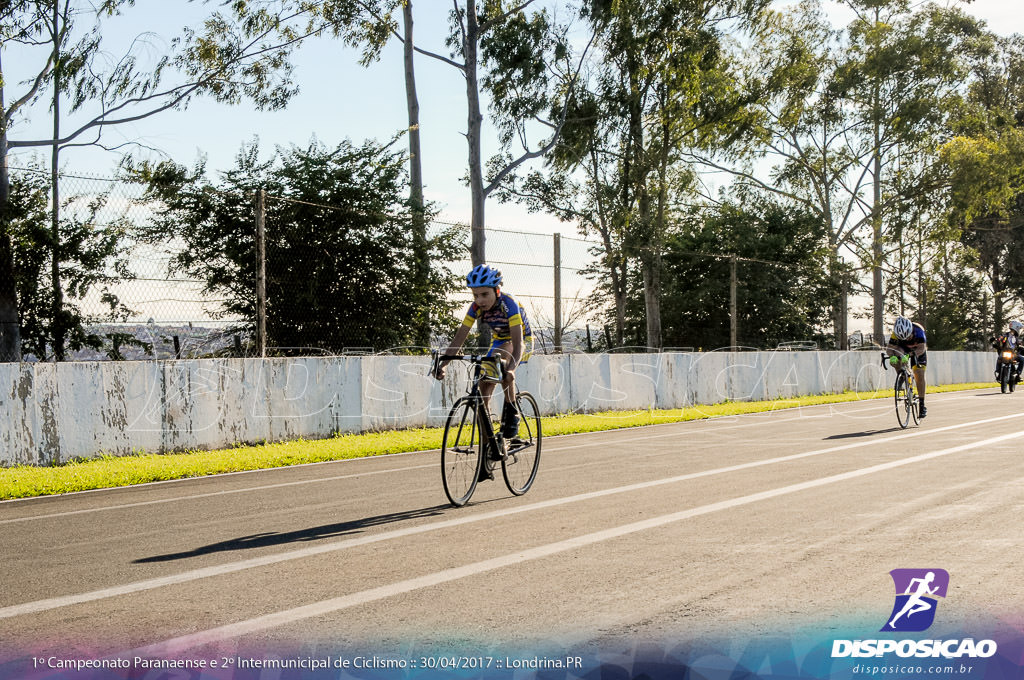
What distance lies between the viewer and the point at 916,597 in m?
4.62

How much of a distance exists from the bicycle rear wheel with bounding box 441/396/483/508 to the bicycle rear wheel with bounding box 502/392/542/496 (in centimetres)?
32

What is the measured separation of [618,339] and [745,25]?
45.4 ft

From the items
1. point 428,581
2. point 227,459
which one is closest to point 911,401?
point 227,459

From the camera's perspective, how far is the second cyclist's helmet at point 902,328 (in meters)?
15.2

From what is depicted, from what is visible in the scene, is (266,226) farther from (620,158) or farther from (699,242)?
(699,242)

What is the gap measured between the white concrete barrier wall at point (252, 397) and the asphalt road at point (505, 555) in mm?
1924

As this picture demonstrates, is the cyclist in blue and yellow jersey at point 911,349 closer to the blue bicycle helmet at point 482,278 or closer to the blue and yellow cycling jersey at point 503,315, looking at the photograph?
the blue and yellow cycling jersey at point 503,315

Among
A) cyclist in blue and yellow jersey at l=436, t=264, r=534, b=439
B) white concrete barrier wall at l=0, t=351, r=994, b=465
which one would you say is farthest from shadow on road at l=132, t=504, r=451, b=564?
white concrete barrier wall at l=0, t=351, r=994, b=465

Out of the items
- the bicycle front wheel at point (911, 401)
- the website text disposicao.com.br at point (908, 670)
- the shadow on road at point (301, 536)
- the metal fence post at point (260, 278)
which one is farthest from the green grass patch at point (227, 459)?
the website text disposicao.com.br at point (908, 670)

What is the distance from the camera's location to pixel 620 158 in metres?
33.8

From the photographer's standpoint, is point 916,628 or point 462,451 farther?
point 462,451

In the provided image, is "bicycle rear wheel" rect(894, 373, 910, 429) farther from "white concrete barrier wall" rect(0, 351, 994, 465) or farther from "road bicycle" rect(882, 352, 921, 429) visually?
"white concrete barrier wall" rect(0, 351, 994, 465)

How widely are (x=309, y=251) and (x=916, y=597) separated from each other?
475 inches

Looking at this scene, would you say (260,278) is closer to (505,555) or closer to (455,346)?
(455,346)
